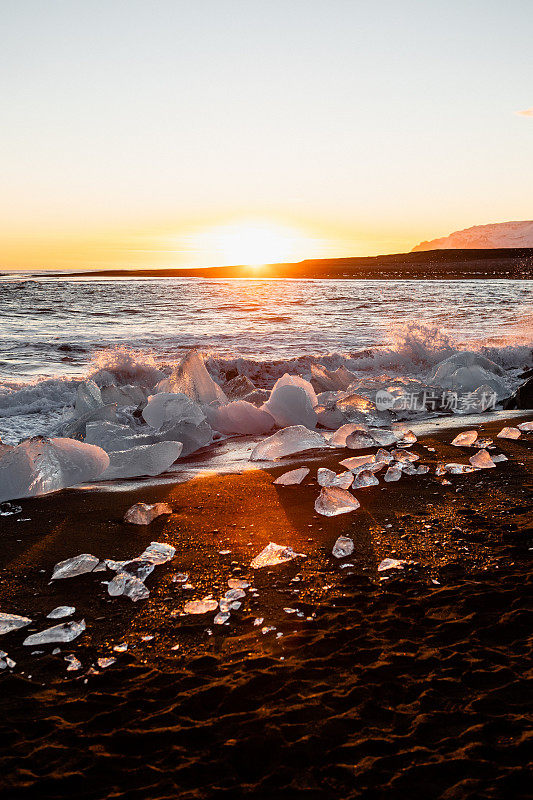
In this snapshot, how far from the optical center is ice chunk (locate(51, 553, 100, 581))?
198cm

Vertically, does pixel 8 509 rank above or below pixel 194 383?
below

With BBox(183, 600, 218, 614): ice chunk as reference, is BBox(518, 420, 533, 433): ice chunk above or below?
above

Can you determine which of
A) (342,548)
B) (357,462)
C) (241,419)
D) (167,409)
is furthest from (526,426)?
(167,409)

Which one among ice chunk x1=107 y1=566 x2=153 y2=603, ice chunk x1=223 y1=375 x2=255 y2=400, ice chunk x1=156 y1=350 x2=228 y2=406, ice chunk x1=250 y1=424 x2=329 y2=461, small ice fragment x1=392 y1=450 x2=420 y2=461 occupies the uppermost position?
ice chunk x1=156 y1=350 x2=228 y2=406

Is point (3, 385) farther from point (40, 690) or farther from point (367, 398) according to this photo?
point (40, 690)

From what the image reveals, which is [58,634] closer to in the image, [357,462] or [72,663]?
[72,663]

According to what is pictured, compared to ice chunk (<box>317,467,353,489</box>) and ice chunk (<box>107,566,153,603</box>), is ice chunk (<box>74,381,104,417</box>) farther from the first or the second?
ice chunk (<box>107,566,153,603</box>)

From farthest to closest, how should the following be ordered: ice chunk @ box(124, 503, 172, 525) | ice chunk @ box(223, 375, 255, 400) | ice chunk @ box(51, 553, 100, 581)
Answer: ice chunk @ box(223, 375, 255, 400) < ice chunk @ box(124, 503, 172, 525) < ice chunk @ box(51, 553, 100, 581)

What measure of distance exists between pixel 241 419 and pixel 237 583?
253 cm

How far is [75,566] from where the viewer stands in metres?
2.01

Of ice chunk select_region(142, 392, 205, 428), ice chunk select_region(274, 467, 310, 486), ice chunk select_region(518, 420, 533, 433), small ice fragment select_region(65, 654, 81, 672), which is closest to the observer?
small ice fragment select_region(65, 654, 81, 672)

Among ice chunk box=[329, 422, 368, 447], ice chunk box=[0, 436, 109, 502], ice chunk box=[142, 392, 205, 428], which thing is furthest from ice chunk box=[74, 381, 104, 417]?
ice chunk box=[329, 422, 368, 447]

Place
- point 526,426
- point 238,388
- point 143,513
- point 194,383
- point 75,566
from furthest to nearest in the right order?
1. point 238,388
2. point 194,383
3. point 526,426
4. point 143,513
5. point 75,566

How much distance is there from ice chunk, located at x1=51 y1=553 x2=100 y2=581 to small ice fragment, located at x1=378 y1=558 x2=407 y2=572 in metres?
0.99
